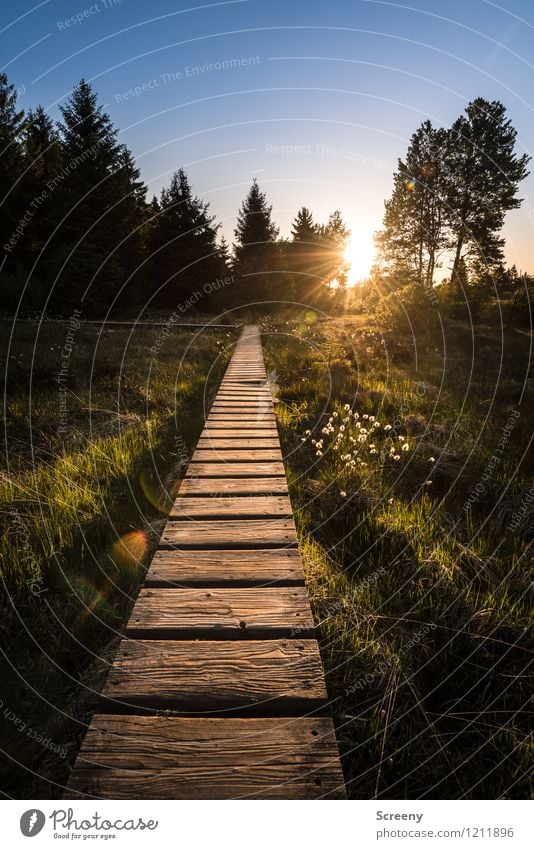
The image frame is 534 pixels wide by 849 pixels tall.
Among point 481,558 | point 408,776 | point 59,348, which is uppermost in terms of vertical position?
point 59,348

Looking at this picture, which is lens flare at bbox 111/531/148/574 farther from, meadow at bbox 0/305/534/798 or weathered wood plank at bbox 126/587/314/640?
weathered wood plank at bbox 126/587/314/640

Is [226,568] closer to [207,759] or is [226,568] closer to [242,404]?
[207,759]

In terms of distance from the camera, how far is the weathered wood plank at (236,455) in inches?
186

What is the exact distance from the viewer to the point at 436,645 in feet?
7.56

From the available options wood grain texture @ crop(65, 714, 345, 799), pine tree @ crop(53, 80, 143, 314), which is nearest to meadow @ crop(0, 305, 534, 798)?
wood grain texture @ crop(65, 714, 345, 799)

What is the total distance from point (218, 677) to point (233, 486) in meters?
2.20

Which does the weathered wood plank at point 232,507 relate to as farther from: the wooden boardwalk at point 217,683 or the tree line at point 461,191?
the tree line at point 461,191

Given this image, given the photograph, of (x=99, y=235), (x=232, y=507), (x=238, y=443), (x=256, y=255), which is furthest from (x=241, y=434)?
(x=256, y=255)

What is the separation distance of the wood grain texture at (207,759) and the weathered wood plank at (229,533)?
1348mm

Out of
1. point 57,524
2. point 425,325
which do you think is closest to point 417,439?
point 57,524

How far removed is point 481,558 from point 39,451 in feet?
16.9
